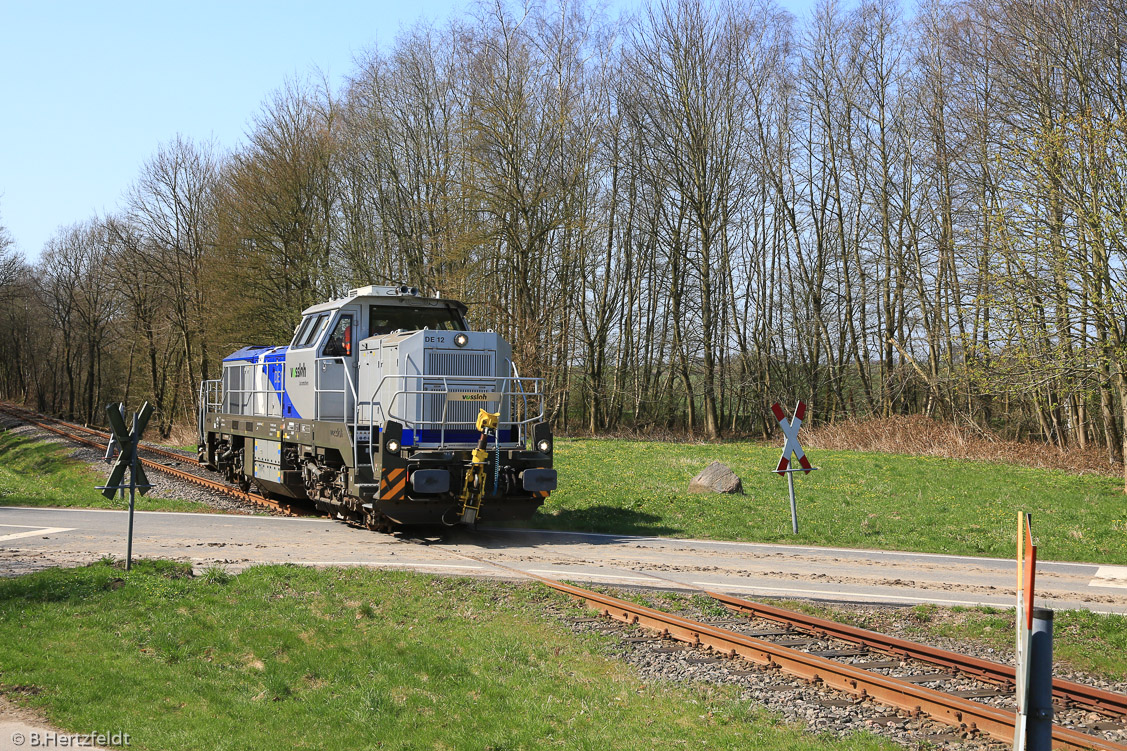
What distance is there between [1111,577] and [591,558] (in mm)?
6666

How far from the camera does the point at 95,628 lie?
759 cm

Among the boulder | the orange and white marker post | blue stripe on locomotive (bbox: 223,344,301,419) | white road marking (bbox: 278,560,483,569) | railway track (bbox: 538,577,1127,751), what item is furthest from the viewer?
the boulder

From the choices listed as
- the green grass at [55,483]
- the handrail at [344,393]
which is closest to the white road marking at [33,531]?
the green grass at [55,483]

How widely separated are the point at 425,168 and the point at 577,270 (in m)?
8.02

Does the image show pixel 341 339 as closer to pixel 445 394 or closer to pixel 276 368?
pixel 445 394

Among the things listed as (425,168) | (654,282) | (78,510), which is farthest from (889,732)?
(654,282)

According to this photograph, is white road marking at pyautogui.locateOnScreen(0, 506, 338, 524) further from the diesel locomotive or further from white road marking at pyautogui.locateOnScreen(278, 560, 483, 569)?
white road marking at pyautogui.locateOnScreen(278, 560, 483, 569)

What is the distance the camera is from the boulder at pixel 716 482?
1705cm

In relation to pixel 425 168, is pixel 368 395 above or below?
below

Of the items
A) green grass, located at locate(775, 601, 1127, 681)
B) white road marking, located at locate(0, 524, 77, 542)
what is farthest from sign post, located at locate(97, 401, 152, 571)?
green grass, located at locate(775, 601, 1127, 681)

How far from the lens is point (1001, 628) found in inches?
316

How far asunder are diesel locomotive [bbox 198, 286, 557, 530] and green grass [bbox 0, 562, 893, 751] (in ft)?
9.18

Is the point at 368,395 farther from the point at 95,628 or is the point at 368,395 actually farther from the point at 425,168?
the point at 425,168

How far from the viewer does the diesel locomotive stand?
1197 centimetres
